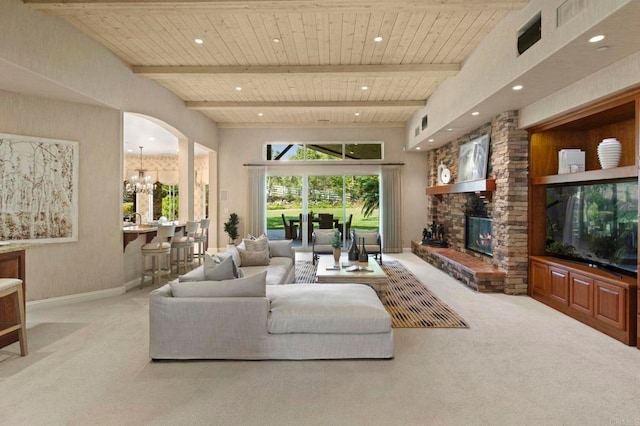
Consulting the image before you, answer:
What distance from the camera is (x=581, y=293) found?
405 cm

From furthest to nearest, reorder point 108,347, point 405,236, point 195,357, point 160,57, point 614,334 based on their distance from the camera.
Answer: point 405,236 < point 160,57 < point 614,334 < point 108,347 < point 195,357

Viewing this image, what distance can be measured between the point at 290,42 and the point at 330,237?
4.10m

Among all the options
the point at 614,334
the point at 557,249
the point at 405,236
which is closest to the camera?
the point at 614,334

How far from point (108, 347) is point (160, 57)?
13.3 ft

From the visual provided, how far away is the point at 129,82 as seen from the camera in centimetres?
554

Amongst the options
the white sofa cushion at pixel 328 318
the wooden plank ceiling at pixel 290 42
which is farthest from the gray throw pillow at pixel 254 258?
the wooden plank ceiling at pixel 290 42

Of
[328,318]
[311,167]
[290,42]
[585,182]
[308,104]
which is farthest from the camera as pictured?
[311,167]

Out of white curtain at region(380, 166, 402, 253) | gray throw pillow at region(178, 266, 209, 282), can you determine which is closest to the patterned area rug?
gray throw pillow at region(178, 266, 209, 282)

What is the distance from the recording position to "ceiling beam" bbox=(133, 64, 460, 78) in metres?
5.64

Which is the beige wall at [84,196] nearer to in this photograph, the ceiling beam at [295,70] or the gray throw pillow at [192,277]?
the ceiling beam at [295,70]

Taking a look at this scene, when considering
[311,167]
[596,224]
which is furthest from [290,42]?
[311,167]

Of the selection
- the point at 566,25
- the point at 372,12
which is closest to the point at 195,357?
the point at 372,12

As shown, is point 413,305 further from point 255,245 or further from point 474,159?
point 474,159

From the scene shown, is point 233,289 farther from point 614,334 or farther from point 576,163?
point 576,163
